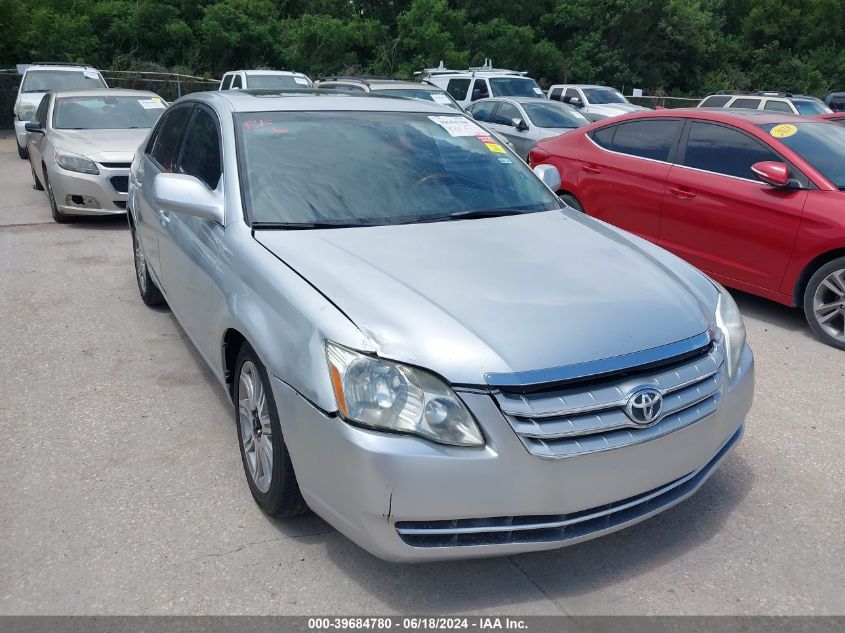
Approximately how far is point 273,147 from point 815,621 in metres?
3.04

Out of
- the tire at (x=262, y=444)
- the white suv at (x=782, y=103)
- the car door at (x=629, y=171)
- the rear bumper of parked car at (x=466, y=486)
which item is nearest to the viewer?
the rear bumper of parked car at (x=466, y=486)

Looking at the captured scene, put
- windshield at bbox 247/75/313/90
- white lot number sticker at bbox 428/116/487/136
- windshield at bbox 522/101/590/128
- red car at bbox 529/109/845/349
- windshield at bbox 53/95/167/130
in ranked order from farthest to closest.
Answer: windshield at bbox 247/75/313/90 < windshield at bbox 522/101/590/128 < windshield at bbox 53/95/167/130 < red car at bbox 529/109/845/349 < white lot number sticker at bbox 428/116/487/136

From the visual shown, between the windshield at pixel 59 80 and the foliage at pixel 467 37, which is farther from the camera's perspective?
the foliage at pixel 467 37

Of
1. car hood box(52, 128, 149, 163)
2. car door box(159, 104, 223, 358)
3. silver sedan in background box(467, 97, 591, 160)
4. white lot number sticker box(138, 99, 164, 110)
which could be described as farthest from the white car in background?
car door box(159, 104, 223, 358)

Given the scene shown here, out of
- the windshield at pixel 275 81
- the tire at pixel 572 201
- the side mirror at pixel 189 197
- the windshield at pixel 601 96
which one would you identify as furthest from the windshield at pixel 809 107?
the side mirror at pixel 189 197

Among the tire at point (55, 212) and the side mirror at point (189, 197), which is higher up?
the side mirror at point (189, 197)

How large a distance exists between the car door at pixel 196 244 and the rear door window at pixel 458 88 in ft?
51.4

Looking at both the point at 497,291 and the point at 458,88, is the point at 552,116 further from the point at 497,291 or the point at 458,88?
the point at 497,291

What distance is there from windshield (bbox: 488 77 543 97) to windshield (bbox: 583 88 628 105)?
356 centimetres

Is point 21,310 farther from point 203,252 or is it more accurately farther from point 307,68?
point 307,68

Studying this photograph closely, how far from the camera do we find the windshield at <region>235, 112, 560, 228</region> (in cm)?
367

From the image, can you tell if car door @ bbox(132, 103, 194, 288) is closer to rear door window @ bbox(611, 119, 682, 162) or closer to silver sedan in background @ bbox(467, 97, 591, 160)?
rear door window @ bbox(611, 119, 682, 162)

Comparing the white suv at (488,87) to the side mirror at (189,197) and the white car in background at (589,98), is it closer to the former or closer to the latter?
the white car in background at (589,98)

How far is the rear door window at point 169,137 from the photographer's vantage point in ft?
16.0
